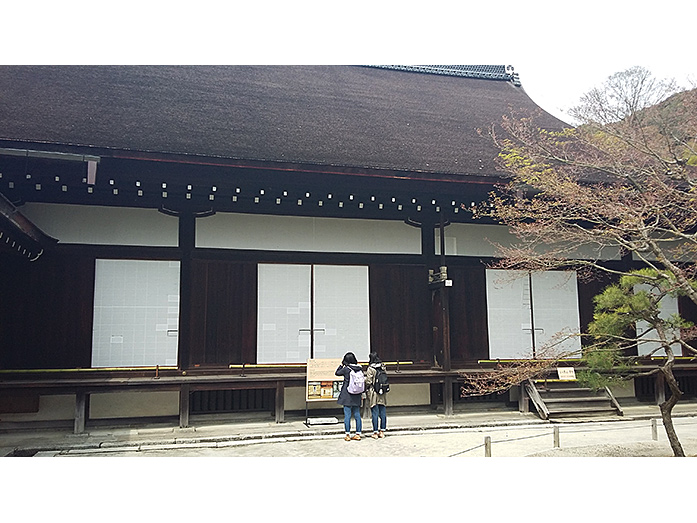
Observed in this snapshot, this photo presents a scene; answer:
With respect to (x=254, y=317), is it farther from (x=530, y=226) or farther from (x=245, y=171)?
(x=530, y=226)

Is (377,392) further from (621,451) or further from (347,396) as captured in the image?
(621,451)

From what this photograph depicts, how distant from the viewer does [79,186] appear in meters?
8.16

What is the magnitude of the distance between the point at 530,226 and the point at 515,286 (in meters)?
2.95

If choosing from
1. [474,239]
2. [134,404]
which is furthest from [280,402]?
[474,239]

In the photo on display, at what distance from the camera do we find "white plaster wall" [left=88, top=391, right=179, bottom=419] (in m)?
8.34

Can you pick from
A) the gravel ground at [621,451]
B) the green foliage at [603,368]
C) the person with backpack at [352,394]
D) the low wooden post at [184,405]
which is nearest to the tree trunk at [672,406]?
the gravel ground at [621,451]

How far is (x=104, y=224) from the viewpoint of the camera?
28.0ft

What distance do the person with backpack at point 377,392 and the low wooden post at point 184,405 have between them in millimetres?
2518

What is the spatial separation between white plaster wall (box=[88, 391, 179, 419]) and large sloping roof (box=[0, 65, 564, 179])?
11.5 ft

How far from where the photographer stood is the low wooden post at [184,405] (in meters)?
8.17

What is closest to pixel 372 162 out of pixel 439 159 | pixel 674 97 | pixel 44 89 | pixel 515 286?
pixel 439 159

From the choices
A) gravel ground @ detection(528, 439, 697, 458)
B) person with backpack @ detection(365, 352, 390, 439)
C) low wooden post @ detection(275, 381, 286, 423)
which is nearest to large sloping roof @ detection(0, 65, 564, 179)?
person with backpack @ detection(365, 352, 390, 439)

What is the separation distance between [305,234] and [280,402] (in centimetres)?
262

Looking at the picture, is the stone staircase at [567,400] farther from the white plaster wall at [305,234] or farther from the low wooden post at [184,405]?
the low wooden post at [184,405]
